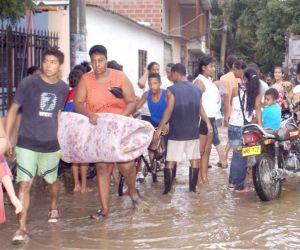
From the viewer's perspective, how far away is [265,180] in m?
7.65

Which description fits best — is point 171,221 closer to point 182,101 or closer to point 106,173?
point 106,173

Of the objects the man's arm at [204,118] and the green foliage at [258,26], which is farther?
the green foliage at [258,26]

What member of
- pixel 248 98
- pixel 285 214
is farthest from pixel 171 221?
pixel 248 98

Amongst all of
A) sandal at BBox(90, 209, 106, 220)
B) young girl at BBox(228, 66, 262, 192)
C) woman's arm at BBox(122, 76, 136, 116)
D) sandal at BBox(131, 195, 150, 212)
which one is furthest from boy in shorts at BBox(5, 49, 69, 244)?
young girl at BBox(228, 66, 262, 192)

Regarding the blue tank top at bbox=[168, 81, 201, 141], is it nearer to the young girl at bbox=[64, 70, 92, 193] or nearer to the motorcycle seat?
the motorcycle seat

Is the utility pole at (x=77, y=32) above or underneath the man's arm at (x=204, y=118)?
above

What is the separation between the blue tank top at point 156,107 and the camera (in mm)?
8742

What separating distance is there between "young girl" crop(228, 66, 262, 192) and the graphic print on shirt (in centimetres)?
308

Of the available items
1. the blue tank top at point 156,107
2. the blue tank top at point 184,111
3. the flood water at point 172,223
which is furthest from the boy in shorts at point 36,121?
the blue tank top at point 156,107

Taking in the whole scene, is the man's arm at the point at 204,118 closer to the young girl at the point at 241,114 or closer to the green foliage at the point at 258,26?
the young girl at the point at 241,114

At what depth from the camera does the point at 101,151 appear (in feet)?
20.8

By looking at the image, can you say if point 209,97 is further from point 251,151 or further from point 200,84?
point 251,151

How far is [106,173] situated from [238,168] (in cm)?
235

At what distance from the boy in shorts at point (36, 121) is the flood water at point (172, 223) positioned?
56 centimetres
